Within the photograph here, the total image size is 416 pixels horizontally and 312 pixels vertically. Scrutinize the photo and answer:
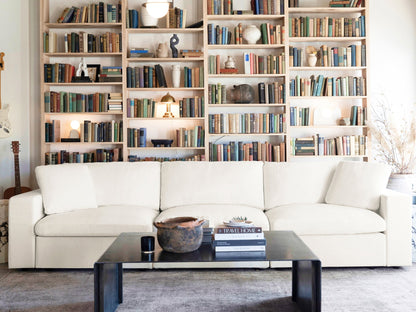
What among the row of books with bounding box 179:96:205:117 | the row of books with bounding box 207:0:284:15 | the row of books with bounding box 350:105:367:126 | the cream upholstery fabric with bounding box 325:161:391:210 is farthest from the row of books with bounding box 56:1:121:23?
the cream upholstery fabric with bounding box 325:161:391:210

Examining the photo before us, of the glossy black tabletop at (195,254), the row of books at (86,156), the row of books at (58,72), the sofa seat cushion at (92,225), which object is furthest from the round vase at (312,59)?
the glossy black tabletop at (195,254)

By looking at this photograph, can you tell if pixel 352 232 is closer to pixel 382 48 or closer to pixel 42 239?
pixel 42 239

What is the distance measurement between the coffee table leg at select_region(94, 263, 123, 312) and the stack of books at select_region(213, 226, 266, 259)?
24.1 inches

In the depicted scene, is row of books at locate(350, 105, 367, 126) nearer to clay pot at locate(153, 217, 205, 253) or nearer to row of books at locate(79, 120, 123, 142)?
row of books at locate(79, 120, 123, 142)

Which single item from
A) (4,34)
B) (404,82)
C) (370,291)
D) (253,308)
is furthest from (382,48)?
(4,34)

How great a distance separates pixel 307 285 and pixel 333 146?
3.04 meters

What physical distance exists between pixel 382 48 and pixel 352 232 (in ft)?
9.41

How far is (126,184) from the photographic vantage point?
4293 millimetres

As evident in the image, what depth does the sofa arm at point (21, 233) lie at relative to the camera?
3.67 metres

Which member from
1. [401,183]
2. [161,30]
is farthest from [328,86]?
[161,30]

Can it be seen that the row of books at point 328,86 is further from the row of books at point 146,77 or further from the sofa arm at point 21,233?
the sofa arm at point 21,233

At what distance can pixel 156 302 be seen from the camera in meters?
2.98

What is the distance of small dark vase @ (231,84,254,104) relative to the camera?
5.50m

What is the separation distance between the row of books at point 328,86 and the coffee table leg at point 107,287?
3.25 metres
